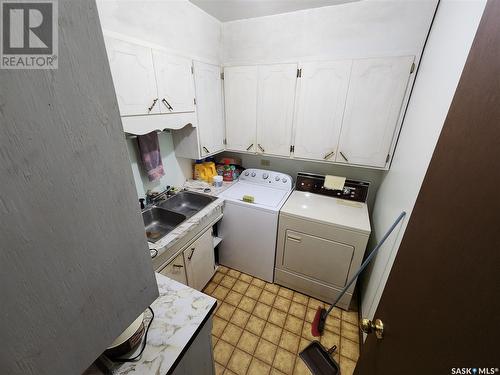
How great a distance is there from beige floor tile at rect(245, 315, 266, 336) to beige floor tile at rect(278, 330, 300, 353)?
0.59 ft

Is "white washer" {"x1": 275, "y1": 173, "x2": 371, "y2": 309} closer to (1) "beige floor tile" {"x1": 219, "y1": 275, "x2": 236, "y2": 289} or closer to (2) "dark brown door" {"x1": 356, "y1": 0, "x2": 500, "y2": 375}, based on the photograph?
(1) "beige floor tile" {"x1": 219, "y1": 275, "x2": 236, "y2": 289}

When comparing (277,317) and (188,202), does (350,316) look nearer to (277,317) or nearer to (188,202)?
(277,317)

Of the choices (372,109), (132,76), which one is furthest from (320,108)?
(132,76)

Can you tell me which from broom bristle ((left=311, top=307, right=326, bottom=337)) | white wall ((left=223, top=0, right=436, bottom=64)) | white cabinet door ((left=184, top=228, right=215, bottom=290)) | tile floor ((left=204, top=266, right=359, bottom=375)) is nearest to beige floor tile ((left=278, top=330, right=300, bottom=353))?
tile floor ((left=204, top=266, right=359, bottom=375))

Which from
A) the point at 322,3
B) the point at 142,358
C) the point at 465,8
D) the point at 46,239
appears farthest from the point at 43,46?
the point at 322,3

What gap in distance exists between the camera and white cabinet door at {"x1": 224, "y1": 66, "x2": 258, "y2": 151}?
1975 mm

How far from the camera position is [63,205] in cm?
41

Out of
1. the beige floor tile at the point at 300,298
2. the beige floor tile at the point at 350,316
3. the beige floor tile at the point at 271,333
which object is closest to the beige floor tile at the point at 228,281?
the beige floor tile at the point at 271,333

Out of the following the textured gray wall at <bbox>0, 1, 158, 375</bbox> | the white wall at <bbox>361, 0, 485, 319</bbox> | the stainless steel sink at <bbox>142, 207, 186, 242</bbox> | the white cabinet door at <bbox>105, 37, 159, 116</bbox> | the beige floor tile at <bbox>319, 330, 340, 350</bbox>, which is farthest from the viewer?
the stainless steel sink at <bbox>142, 207, 186, 242</bbox>

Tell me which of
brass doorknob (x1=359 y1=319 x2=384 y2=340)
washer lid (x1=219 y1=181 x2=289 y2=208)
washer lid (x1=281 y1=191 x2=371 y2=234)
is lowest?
washer lid (x1=281 y1=191 x2=371 y2=234)

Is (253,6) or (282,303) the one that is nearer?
(253,6)

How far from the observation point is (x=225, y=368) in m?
1.46

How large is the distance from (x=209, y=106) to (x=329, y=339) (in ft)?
7.51

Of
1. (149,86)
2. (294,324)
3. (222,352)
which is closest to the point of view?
(149,86)
